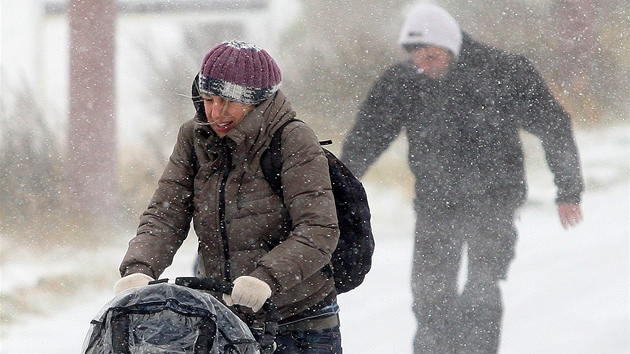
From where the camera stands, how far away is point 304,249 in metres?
2.43

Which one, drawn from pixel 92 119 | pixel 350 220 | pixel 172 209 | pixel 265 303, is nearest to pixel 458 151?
pixel 92 119

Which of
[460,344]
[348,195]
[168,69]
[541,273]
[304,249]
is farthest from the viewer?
[168,69]

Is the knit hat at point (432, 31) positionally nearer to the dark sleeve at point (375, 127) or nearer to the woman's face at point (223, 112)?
the dark sleeve at point (375, 127)

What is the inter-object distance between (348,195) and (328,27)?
4.07m

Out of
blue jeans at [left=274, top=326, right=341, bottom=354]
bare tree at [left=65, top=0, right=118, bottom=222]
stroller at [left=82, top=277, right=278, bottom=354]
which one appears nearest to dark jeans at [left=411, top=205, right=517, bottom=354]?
bare tree at [left=65, top=0, right=118, bottom=222]

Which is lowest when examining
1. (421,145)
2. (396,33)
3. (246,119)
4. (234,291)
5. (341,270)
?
(234,291)

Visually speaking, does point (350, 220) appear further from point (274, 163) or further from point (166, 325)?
point (166, 325)

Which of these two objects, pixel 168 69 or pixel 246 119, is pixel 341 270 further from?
pixel 168 69

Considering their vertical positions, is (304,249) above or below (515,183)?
below

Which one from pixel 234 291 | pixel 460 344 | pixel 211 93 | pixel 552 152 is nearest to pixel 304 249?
pixel 234 291

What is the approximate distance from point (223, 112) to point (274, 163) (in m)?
0.18

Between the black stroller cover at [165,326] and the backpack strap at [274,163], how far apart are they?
46cm

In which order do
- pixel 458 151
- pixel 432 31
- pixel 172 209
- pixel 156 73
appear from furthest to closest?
pixel 156 73, pixel 458 151, pixel 432 31, pixel 172 209

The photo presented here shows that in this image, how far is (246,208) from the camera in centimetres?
255
